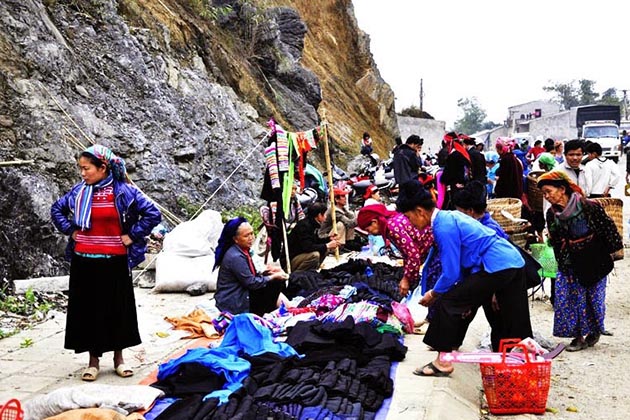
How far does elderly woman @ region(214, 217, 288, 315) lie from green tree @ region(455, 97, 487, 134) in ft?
373

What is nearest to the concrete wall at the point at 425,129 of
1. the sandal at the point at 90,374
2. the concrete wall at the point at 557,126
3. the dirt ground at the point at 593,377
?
the concrete wall at the point at 557,126

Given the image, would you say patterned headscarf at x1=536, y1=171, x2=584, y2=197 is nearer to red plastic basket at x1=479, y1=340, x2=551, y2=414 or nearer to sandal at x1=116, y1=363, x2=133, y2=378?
red plastic basket at x1=479, y1=340, x2=551, y2=414

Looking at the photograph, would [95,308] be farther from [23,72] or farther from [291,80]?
[291,80]

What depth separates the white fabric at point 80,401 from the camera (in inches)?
172

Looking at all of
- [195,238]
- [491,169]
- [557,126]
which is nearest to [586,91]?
[557,126]

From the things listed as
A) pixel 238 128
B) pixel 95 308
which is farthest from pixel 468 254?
pixel 238 128

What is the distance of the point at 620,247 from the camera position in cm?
662

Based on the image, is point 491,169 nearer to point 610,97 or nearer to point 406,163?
point 406,163

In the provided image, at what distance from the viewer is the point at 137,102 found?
13.3 meters

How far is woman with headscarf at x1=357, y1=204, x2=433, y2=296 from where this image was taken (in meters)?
6.41

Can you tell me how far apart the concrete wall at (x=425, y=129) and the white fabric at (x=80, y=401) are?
4163cm

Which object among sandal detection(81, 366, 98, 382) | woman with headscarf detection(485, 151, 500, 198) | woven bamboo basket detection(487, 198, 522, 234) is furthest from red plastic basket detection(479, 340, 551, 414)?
woman with headscarf detection(485, 151, 500, 198)

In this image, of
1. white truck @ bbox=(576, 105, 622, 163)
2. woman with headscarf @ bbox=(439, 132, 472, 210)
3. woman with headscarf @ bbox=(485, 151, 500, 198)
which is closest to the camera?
woman with headscarf @ bbox=(439, 132, 472, 210)

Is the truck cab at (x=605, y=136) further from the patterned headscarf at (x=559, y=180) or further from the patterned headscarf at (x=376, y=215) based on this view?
the patterned headscarf at (x=376, y=215)
